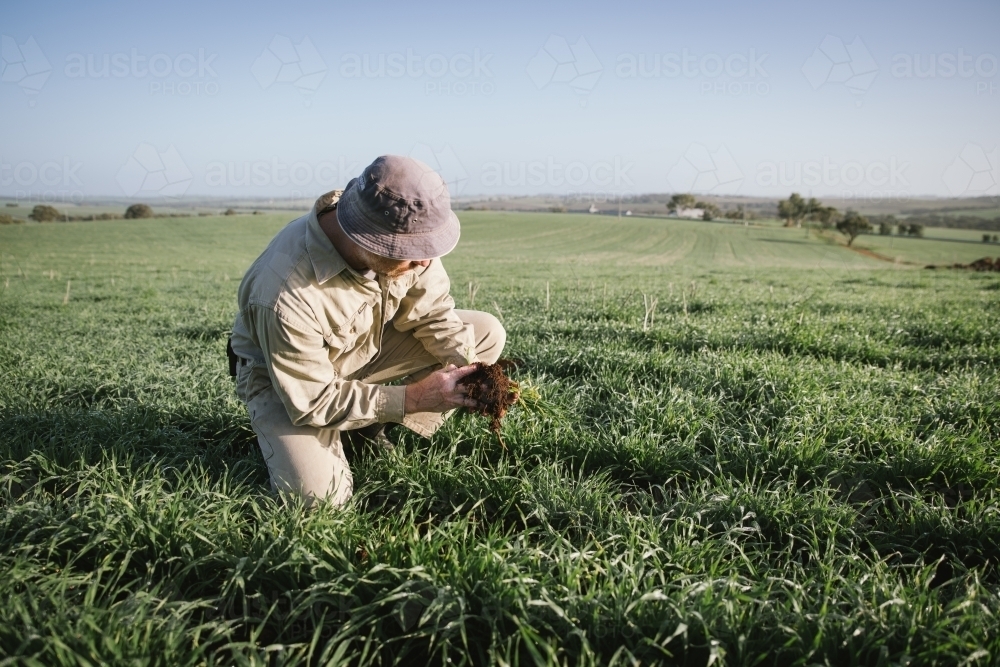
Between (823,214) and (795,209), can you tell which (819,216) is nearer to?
(823,214)

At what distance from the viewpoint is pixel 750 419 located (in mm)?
3305

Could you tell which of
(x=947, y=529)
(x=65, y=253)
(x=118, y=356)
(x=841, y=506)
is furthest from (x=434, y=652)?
(x=65, y=253)

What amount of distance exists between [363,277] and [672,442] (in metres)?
1.78

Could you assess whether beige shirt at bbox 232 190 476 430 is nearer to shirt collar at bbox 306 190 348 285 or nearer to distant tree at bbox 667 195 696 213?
shirt collar at bbox 306 190 348 285

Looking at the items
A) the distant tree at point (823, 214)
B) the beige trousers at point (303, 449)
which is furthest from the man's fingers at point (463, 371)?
the distant tree at point (823, 214)

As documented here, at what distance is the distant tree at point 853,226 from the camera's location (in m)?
56.3

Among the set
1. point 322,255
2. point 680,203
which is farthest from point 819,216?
point 322,255

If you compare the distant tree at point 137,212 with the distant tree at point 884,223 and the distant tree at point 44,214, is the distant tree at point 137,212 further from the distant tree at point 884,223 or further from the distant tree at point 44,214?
the distant tree at point 884,223

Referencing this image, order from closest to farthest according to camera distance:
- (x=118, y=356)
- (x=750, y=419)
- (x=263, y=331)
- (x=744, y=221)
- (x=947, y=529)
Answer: (x=947, y=529) → (x=263, y=331) → (x=750, y=419) → (x=118, y=356) → (x=744, y=221)

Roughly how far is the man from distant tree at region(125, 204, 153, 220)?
58797mm

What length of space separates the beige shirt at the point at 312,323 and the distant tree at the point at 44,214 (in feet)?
173

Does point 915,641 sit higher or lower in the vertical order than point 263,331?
lower

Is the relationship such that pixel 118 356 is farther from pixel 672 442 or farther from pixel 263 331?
pixel 672 442

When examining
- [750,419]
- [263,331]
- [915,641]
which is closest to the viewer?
[915,641]
